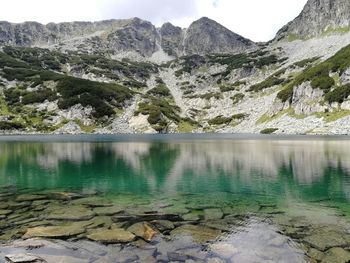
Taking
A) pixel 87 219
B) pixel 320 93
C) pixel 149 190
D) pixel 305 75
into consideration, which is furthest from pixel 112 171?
pixel 305 75

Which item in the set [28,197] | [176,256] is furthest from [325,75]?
[176,256]

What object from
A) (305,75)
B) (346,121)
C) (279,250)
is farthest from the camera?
(305,75)

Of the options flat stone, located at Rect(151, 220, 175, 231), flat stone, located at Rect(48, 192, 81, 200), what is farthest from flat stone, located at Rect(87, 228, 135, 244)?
flat stone, located at Rect(48, 192, 81, 200)

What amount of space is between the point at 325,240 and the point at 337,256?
2219 mm

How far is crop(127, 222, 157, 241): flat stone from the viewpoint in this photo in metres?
18.2

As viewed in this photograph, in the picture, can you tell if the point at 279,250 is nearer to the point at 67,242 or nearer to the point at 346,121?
the point at 67,242

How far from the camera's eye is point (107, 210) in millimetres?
24234

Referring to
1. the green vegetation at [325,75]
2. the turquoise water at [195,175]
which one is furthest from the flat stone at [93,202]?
the green vegetation at [325,75]

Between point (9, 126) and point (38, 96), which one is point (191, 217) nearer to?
point (9, 126)

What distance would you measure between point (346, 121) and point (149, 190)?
12200 centimetres

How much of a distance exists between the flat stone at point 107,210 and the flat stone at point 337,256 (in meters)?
13.4

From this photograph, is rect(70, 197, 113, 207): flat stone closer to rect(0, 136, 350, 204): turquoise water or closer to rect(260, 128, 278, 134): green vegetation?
rect(0, 136, 350, 204): turquoise water

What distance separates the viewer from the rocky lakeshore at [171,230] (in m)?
15.6

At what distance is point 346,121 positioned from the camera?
133125 millimetres
